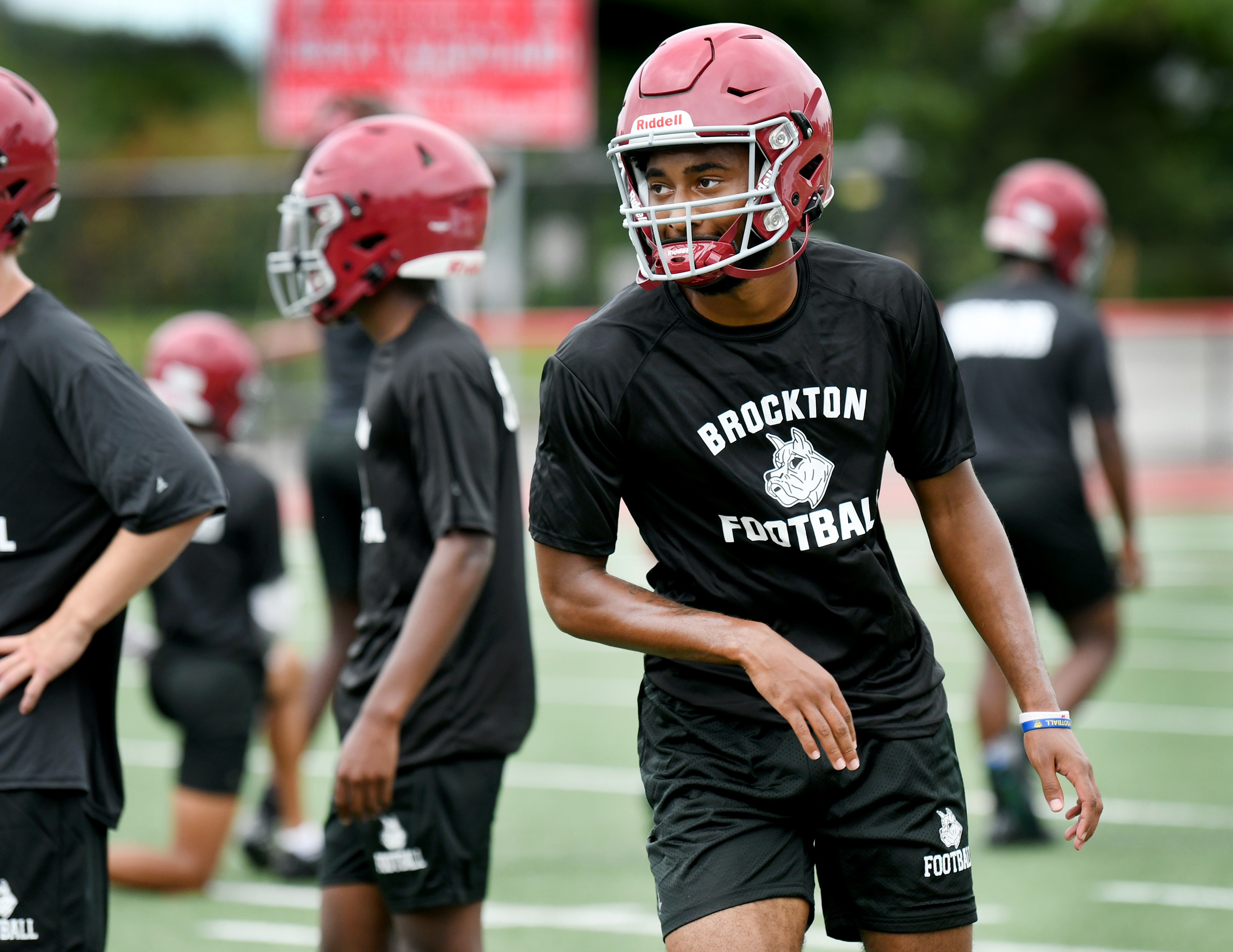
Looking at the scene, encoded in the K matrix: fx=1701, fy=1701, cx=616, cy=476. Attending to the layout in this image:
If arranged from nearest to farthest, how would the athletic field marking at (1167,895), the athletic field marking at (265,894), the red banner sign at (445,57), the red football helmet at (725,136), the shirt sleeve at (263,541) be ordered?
1. the red football helmet at (725,136)
2. the athletic field marking at (1167,895)
3. the athletic field marking at (265,894)
4. the shirt sleeve at (263,541)
5. the red banner sign at (445,57)

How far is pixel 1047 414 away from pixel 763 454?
4151 millimetres

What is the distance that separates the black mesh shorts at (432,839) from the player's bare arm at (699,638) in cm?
75

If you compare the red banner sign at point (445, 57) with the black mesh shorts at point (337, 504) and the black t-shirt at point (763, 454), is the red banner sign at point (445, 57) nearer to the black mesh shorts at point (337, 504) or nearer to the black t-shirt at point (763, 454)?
the black mesh shorts at point (337, 504)

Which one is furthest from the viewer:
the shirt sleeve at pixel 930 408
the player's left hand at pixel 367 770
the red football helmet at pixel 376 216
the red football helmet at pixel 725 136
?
the red football helmet at pixel 376 216

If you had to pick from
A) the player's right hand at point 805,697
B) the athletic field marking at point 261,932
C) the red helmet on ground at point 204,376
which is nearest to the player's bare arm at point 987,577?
the player's right hand at point 805,697

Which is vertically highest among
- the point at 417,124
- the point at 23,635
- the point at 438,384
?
the point at 417,124

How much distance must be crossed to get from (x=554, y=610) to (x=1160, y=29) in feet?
134

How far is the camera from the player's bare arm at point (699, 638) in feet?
9.68

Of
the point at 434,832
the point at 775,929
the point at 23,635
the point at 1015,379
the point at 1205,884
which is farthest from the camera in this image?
the point at 1015,379

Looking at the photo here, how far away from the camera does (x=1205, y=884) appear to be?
19.8 feet

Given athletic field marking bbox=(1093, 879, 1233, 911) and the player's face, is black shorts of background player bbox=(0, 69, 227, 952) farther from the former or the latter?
athletic field marking bbox=(1093, 879, 1233, 911)

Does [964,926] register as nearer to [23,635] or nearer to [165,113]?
[23,635]

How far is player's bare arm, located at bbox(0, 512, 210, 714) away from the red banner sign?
47.8ft

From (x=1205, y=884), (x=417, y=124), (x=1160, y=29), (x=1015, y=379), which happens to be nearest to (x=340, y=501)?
(x=417, y=124)
